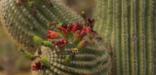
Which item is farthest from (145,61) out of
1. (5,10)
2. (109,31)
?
(5,10)

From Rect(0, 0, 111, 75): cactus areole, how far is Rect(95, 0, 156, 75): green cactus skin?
0.19 m

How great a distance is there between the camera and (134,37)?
4.30 m

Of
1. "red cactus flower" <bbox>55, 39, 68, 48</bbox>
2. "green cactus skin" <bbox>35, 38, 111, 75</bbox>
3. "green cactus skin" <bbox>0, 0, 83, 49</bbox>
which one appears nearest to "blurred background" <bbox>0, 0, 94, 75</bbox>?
"green cactus skin" <bbox>0, 0, 83, 49</bbox>

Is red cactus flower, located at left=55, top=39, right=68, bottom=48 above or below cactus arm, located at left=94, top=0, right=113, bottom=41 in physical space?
below

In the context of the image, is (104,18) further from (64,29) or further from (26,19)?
(64,29)

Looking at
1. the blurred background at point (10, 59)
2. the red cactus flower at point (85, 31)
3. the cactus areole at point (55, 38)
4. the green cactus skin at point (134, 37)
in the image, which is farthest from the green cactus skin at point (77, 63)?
the blurred background at point (10, 59)

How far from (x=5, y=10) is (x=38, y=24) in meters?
0.26

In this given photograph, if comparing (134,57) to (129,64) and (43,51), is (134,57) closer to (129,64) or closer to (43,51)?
(129,64)

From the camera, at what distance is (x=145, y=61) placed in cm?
429

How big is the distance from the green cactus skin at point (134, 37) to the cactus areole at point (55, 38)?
0.61ft

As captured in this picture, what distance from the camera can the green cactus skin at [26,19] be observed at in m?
4.23

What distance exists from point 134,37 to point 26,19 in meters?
0.79

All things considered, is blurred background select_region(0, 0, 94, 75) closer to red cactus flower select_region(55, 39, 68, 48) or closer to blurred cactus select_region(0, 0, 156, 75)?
blurred cactus select_region(0, 0, 156, 75)

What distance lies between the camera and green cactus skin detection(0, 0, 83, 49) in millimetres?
4234
